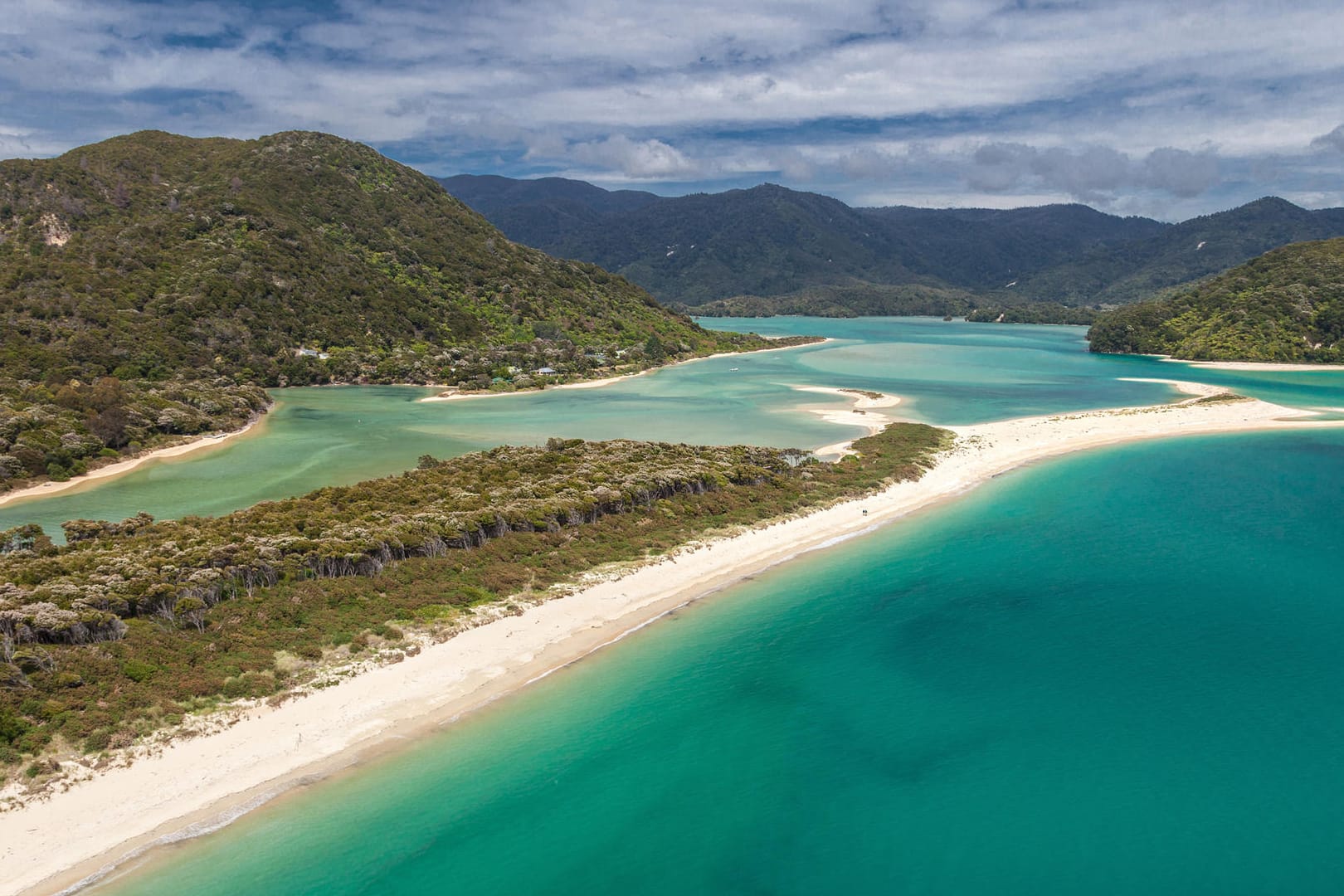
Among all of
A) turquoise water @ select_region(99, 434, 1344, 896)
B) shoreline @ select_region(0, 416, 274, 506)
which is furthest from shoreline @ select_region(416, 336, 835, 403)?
turquoise water @ select_region(99, 434, 1344, 896)

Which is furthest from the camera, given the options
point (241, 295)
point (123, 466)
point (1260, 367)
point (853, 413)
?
point (1260, 367)

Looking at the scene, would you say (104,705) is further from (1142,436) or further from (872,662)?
(1142,436)

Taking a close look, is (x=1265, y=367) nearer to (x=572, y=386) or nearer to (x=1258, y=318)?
(x=1258, y=318)

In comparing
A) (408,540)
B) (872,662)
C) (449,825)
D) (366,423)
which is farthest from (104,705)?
(366,423)

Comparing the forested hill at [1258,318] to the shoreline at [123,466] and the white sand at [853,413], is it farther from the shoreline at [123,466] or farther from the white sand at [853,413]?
the shoreline at [123,466]

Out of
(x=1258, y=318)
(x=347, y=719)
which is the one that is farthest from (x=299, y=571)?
(x=1258, y=318)

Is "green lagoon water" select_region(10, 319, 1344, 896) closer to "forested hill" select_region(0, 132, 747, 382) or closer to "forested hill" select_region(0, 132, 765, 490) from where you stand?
"forested hill" select_region(0, 132, 765, 490)
